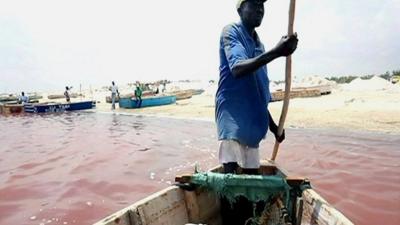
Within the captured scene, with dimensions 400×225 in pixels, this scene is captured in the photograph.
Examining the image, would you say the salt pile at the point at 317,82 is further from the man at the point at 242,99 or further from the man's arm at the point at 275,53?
the man's arm at the point at 275,53

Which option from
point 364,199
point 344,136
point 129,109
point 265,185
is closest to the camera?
point 265,185

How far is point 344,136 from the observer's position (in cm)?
1254

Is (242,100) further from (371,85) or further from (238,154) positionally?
(371,85)

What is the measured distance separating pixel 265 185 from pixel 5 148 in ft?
41.2

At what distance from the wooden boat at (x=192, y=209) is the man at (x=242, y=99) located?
16.1 inches

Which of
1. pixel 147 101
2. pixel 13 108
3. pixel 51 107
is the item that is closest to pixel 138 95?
pixel 147 101

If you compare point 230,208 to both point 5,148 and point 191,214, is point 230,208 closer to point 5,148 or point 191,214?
point 191,214

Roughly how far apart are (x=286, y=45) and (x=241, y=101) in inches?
27.4

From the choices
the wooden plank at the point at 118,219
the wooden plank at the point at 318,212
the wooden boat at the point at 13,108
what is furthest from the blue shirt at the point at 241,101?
the wooden boat at the point at 13,108

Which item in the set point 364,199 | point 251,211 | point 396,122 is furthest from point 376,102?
point 251,211

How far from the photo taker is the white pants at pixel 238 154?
296 cm

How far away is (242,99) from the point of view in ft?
9.39

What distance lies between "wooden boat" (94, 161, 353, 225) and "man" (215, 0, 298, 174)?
41cm

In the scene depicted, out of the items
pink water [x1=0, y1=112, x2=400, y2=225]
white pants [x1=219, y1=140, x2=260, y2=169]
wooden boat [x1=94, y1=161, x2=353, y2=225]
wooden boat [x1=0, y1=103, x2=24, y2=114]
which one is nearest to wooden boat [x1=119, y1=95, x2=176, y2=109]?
wooden boat [x1=0, y1=103, x2=24, y2=114]
